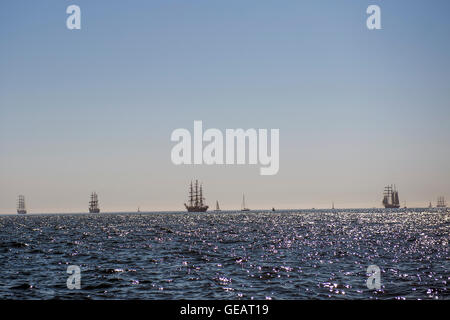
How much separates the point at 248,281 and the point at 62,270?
1400 cm

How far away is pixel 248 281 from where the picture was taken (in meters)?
24.1

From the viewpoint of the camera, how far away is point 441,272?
2719cm
